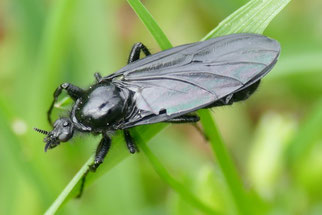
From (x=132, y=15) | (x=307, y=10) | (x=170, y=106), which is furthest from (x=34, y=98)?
(x=307, y=10)

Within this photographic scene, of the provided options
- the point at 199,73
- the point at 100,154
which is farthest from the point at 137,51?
the point at 100,154

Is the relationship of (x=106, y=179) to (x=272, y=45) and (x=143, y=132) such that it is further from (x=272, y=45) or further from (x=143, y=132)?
(x=272, y=45)

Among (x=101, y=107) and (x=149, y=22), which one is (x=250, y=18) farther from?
(x=101, y=107)

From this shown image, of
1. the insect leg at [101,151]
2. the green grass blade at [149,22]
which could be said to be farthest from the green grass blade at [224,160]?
the insect leg at [101,151]

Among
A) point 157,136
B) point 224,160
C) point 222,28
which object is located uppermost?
point 222,28

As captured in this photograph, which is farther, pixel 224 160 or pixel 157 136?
pixel 157 136

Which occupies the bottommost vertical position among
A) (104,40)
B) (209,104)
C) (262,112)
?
(262,112)

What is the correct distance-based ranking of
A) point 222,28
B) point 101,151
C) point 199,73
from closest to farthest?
1. point 222,28
2. point 101,151
3. point 199,73

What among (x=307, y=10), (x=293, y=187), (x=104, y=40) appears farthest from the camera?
(x=307, y=10)
